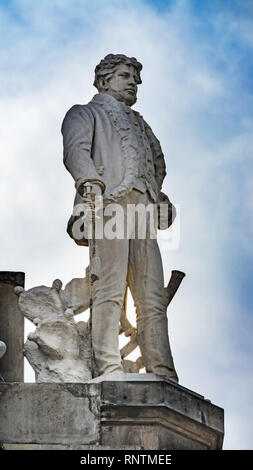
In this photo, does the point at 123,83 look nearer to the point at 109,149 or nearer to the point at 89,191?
the point at 109,149

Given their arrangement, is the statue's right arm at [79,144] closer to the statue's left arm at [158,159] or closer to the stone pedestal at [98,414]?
the statue's left arm at [158,159]

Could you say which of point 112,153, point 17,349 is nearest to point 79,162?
point 112,153

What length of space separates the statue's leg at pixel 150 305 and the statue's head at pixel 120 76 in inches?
67.0

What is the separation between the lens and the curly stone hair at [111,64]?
2198 cm

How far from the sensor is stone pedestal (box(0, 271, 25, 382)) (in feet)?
68.8

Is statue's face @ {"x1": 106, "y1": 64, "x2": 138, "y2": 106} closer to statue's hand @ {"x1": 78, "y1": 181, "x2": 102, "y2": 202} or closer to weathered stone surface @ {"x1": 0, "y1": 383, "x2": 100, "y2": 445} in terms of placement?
statue's hand @ {"x1": 78, "y1": 181, "x2": 102, "y2": 202}

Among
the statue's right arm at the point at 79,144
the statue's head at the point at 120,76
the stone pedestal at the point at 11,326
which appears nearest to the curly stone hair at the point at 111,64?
the statue's head at the point at 120,76

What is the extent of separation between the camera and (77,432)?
19.8 metres

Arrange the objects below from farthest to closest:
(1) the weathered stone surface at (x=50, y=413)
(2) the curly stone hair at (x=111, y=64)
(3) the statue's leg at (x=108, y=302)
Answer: (2) the curly stone hair at (x=111, y=64) → (3) the statue's leg at (x=108, y=302) → (1) the weathered stone surface at (x=50, y=413)

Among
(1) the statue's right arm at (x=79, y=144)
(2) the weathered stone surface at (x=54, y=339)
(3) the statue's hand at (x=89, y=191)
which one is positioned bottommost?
(2) the weathered stone surface at (x=54, y=339)

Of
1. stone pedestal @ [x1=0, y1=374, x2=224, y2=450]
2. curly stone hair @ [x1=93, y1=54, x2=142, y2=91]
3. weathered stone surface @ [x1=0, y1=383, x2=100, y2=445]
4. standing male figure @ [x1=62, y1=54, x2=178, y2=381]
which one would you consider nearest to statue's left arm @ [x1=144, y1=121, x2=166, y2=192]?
standing male figure @ [x1=62, y1=54, x2=178, y2=381]
